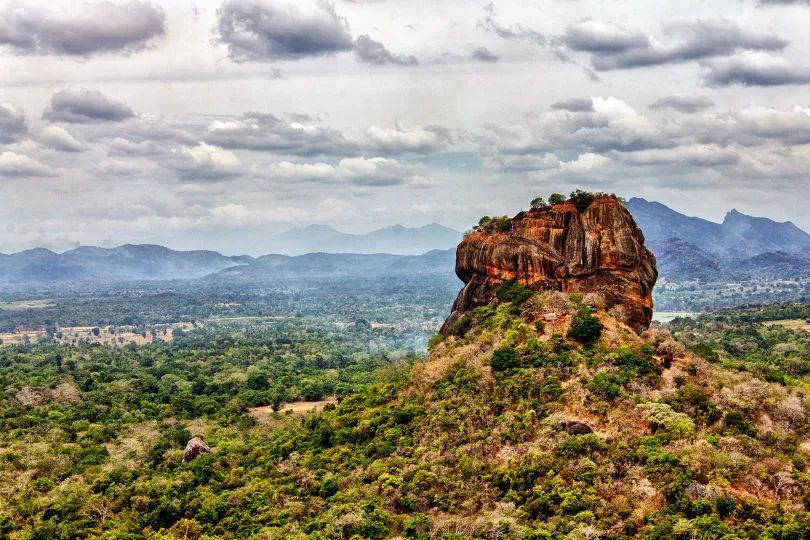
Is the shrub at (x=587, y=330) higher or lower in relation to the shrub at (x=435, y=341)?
higher

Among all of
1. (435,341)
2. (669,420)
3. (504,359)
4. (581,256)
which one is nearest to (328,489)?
(504,359)

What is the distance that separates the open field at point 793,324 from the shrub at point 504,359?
96.8 metres

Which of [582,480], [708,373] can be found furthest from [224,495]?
[708,373]

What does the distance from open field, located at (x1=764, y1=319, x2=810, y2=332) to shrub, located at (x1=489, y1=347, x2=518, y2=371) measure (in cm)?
9682

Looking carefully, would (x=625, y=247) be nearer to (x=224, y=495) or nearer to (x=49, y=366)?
(x=224, y=495)

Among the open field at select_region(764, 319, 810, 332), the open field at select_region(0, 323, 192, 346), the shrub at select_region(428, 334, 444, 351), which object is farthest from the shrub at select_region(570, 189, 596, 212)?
the open field at select_region(0, 323, 192, 346)

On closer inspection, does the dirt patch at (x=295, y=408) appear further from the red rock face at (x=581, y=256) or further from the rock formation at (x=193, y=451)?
the red rock face at (x=581, y=256)

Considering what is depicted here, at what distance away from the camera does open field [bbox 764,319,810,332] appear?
121094mm

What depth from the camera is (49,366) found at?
10588 centimetres

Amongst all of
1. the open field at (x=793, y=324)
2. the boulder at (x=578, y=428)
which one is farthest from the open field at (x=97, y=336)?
the boulder at (x=578, y=428)

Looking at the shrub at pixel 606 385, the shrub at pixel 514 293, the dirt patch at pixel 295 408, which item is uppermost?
the shrub at pixel 514 293

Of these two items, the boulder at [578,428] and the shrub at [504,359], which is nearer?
the boulder at [578,428]

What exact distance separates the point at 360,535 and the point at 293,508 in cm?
497

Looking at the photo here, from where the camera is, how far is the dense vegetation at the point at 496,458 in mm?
27938
